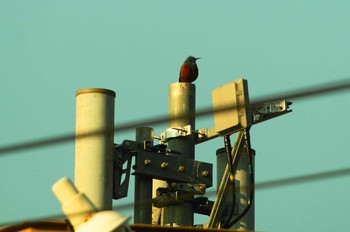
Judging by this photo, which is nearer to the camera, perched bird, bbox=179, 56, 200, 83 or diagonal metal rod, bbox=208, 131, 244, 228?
diagonal metal rod, bbox=208, 131, 244, 228

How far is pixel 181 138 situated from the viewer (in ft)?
83.0

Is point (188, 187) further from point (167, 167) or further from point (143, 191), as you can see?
point (143, 191)

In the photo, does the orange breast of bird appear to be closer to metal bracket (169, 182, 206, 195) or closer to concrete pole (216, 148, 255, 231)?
concrete pole (216, 148, 255, 231)

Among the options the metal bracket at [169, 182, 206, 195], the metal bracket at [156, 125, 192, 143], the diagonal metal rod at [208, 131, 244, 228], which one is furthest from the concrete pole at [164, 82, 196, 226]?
the diagonal metal rod at [208, 131, 244, 228]

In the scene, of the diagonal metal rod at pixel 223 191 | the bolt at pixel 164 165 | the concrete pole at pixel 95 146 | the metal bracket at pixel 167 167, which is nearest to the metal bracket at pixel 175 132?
the metal bracket at pixel 167 167

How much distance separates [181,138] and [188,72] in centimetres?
225

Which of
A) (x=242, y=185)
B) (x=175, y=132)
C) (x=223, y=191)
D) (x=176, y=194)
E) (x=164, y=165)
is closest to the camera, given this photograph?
(x=223, y=191)

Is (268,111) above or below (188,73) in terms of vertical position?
below

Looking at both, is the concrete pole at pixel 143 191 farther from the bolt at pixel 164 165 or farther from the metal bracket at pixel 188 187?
the metal bracket at pixel 188 187

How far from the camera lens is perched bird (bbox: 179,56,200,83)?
26906mm

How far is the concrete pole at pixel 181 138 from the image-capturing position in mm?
24734

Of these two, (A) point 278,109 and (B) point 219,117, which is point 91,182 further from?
(A) point 278,109

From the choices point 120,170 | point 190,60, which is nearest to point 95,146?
point 120,170

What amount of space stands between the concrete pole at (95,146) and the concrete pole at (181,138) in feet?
6.73
